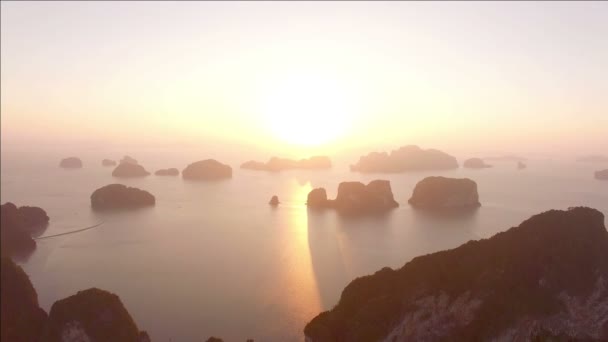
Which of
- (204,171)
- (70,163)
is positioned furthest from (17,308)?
(70,163)

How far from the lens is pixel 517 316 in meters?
24.8

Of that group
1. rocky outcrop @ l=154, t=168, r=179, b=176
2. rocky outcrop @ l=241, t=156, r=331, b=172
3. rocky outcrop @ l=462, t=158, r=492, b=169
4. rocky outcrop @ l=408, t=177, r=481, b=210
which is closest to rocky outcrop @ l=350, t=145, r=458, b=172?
rocky outcrop @ l=462, t=158, r=492, b=169

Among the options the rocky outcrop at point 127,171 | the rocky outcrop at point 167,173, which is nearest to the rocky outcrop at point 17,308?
the rocky outcrop at point 127,171

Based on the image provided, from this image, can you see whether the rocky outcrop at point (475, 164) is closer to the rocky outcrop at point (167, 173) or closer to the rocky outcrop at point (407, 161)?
the rocky outcrop at point (407, 161)

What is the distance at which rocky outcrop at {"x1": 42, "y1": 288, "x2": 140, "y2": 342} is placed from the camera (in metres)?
24.2

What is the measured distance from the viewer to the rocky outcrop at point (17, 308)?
15.8 metres

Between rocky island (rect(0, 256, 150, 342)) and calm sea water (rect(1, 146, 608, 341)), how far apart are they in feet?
17.4

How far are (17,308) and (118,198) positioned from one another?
68.9 m

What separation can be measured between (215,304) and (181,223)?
130 ft

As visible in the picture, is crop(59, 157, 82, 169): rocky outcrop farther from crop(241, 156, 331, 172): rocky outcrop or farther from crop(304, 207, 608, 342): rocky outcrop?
crop(304, 207, 608, 342): rocky outcrop

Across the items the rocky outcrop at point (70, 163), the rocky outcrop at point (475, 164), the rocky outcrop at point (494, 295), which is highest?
the rocky outcrop at point (70, 163)

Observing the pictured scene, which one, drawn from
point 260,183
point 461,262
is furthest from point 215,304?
point 260,183

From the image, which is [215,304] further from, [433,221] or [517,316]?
[433,221]

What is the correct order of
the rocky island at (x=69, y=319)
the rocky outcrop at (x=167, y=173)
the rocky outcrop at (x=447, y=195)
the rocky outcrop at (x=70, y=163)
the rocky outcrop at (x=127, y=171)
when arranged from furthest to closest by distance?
the rocky outcrop at (x=167, y=173) < the rocky outcrop at (x=127, y=171) < the rocky outcrop at (x=70, y=163) < the rocky outcrop at (x=447, y=195) < the rocky island at (x=69, y=319)
